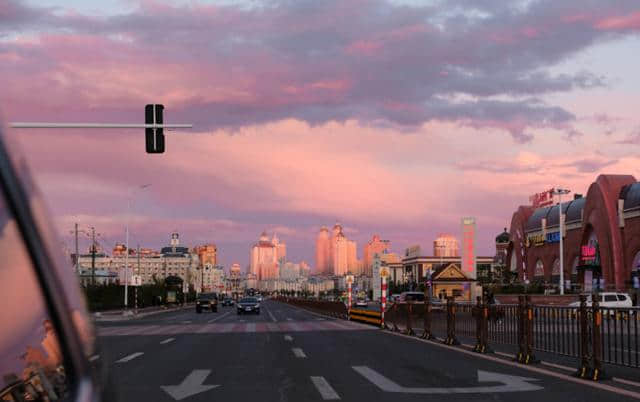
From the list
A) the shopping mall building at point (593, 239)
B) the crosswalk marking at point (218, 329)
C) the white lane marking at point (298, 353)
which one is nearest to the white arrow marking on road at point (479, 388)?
the white lane marking at point (298, 353)

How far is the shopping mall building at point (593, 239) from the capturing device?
86688 millimetres

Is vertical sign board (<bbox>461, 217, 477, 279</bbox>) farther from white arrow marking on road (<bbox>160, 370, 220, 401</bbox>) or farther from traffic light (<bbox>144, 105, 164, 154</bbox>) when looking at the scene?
white arrow marking on road (<bbox>160, 370, 220, 401</bbox>)

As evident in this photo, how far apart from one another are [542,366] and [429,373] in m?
2.71

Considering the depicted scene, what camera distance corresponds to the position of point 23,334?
1.76 meters

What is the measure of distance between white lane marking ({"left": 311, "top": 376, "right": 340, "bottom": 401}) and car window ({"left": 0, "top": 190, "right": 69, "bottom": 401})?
9589mm

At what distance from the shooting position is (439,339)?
25375mm

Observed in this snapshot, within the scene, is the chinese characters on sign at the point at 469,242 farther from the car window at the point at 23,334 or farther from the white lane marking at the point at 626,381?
the car window at the point at 23,334

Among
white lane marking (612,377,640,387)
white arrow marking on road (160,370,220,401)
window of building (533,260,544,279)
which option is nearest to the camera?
white arrow marking on road (160,370,220,401)

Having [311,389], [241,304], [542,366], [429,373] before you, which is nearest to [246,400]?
[311,389]

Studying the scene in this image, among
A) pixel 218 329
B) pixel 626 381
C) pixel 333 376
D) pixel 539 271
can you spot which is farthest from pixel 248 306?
pixel 539 271

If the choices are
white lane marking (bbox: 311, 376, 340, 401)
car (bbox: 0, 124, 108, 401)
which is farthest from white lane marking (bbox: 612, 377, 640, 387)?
car (bbox: 0, 124, 108, 401)

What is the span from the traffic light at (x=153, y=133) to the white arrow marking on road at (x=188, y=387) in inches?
374

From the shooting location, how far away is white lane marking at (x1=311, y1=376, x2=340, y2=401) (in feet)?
37.3

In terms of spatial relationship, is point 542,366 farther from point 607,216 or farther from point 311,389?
point 607,216
